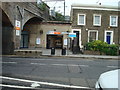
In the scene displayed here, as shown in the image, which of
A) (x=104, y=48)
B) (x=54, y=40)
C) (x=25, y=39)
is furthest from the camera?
(x=54, y=40)

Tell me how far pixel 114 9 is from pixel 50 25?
→ 35.2 ft

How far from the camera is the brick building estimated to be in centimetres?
2388

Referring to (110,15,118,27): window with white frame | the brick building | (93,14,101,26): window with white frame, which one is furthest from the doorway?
(110,15,118,27): window with white frame

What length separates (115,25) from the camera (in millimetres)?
24672

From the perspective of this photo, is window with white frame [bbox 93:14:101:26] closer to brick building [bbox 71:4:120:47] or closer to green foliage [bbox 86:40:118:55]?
brick building [bbox 71:4:120:47]

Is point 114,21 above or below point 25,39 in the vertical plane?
above

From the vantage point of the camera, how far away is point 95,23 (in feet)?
79.7

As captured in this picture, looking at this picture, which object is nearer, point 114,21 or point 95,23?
point 95,23

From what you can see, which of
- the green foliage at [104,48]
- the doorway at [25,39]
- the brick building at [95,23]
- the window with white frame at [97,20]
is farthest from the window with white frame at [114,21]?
the doorway at [25,39]

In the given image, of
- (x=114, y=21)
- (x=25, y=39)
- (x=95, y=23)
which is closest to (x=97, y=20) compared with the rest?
(x=95, y=23)

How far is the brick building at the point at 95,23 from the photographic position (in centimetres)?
2388

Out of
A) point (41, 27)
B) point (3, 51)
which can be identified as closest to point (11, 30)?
point (3, 51)

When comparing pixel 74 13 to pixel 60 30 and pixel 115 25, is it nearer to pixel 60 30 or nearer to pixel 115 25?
pixel 60 30

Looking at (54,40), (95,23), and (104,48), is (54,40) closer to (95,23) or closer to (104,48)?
(95,23)
